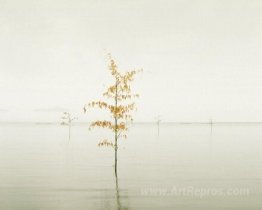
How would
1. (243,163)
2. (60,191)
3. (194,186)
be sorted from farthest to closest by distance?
(243,163)
(194,186)
(60,191)

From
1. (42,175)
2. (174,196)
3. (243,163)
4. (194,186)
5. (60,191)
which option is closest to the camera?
(174,196)

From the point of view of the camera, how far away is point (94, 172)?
37438 mm

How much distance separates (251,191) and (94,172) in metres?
16.2

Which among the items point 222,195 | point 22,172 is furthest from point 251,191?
point 22,172

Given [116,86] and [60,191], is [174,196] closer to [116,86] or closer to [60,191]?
[60,191]

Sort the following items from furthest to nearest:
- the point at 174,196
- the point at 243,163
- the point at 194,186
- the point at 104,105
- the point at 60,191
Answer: the point at 243,163 < the point at 104,105 < the point at 194,186 < the point at 60,191 < the point at 174,196

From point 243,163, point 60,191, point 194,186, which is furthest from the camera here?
point 243,163

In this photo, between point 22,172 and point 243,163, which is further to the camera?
point 243,163

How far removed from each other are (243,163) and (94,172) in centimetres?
1824

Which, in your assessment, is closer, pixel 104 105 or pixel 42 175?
pixel 104 105

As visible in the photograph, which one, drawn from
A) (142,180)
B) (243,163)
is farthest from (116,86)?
(243,163)

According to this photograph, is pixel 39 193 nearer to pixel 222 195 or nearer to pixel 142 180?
pixel 142 180

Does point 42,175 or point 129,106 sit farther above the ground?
point 129,106

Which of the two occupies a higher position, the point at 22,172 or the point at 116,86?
the point at 116,86
